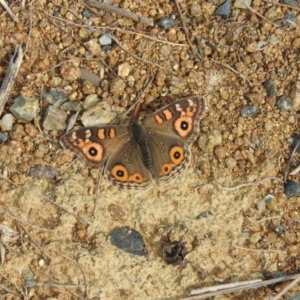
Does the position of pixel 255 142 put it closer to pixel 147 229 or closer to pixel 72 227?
pixel 147 229

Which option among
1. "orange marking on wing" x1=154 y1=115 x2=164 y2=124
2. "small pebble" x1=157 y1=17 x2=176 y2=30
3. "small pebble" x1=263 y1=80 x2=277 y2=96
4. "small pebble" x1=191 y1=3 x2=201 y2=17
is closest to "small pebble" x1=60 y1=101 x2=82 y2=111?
"orange marking on wing" x1=154 y1=115 x2=164 y2=124

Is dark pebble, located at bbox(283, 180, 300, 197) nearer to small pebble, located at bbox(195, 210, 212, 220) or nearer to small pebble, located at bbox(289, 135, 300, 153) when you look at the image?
small pebble, located at bbox(289, 135, 300, 153)

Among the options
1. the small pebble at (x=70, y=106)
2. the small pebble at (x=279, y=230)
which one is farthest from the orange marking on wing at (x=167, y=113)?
the small pebble at (x=279, y=230)

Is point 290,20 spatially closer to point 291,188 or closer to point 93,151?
point 291,188

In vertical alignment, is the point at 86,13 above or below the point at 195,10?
below

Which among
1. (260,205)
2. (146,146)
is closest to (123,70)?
(146,146)

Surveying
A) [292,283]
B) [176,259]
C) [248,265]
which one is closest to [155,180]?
[176,259]
